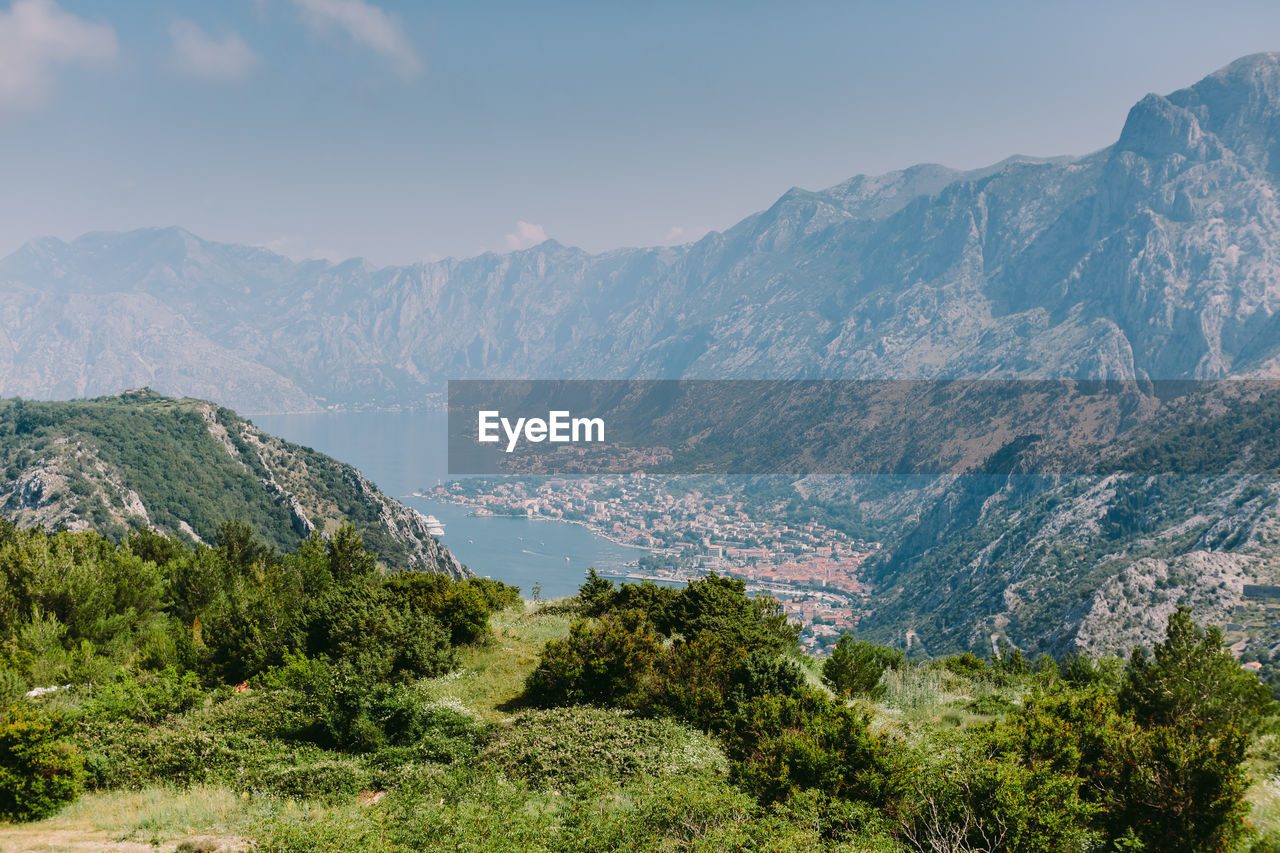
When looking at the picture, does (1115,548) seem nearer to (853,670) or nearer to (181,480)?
(853,670)

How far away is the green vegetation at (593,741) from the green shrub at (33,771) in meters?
0.04

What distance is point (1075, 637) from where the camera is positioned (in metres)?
87.2

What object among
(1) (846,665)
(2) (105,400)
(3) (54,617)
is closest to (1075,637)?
(1) (846,665)

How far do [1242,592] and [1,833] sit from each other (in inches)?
4410

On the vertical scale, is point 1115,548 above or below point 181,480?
below

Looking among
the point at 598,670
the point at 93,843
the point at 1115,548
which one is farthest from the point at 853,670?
the point at 1115,548

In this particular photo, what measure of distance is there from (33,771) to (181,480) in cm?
9890

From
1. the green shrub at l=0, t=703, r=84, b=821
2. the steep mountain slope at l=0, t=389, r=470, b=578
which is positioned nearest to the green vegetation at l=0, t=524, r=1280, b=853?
the green shrub at l=0, t=703, r=84, b=821

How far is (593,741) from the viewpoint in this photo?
42.9 feet

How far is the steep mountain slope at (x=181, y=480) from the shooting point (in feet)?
261

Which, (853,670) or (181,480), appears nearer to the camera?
(853,670)

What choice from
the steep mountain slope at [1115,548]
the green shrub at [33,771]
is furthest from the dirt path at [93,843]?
the steep mountain slope at [1115,548]

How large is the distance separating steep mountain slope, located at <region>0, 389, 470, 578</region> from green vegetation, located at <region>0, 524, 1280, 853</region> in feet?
235

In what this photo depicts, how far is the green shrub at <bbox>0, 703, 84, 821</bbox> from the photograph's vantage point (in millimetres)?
10906
